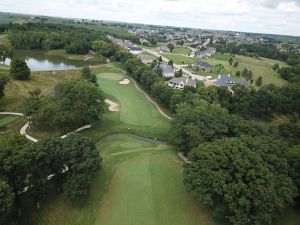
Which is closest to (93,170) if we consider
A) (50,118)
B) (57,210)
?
(57,210)

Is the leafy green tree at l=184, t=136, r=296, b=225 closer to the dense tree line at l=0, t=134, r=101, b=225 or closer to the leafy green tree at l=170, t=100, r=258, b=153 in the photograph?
the leafy green tree at l=170, t=100, r=258, b=153

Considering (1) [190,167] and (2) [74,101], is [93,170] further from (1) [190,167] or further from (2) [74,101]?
(2) [74,101]

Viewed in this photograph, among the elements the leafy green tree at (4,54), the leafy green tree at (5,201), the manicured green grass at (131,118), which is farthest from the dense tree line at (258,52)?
the leafy green tree at (5,201)

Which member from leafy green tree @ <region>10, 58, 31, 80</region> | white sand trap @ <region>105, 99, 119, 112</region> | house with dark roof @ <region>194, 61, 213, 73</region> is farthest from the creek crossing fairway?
house with dark roof @ <region>194, 61, 213, 73</region>

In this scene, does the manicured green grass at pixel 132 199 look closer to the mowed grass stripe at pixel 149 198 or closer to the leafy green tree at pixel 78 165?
the mowed grass stripe at pixel 149 198

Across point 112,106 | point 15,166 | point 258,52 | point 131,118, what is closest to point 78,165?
point 15,166
